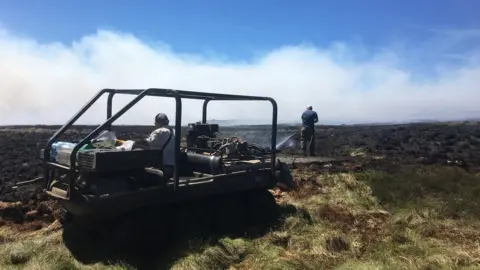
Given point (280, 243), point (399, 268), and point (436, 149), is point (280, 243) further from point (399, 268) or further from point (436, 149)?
point (436, 149)

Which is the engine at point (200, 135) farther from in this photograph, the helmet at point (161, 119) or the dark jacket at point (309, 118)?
the dark jacket at point (309, 118)

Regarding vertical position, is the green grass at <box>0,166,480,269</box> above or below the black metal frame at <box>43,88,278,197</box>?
below

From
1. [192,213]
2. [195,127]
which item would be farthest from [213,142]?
[192,213]

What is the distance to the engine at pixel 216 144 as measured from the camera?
8.11 m

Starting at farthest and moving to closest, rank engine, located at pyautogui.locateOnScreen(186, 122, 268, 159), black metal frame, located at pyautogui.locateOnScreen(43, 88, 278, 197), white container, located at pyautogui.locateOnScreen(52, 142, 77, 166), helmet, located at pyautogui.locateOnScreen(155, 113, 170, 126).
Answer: engine, located at pyautogui.locateOnScreen(186, 122, 268, 159)
helmet, located at pyautogui.locateOnScreen(155, 113, 170, 126)
white container, located at pyautogui.locateOnScreen(52, 142, 77, 166)
black metal frame, located at pyautogui.locateOnScreen(43, 88, 278, 197)

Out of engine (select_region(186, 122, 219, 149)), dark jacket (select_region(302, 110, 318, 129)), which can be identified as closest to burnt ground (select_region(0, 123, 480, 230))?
dark jacket (select_region(302, 110, 318, 129))

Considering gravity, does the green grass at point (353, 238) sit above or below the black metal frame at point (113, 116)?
below

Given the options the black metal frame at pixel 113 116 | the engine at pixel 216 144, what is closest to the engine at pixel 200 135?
the engine at pixel 216 144

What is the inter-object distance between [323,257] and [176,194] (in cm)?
232

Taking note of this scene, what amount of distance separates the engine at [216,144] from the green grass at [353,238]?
144cm

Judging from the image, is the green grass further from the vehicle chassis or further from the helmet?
the helmet

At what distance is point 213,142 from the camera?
8625 millimetres

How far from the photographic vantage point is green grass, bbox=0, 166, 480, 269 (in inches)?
224

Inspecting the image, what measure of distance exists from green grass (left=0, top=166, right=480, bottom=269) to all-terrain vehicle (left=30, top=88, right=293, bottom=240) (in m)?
0.75
